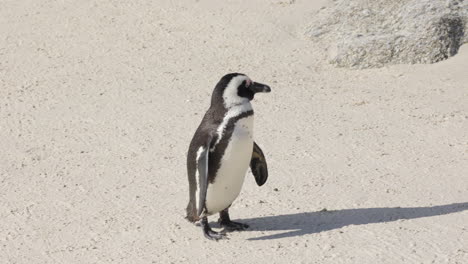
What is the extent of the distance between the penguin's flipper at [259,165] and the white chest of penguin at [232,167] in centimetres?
26

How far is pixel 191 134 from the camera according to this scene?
264 inches

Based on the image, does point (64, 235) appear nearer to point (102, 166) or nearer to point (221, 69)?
point (102, 166)

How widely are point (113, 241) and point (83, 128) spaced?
2.14 m

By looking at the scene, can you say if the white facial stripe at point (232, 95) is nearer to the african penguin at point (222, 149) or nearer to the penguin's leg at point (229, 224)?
the african penguin at point (222, 149)

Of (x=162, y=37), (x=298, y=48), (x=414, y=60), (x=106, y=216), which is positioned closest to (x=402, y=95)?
(x=414, y=60)

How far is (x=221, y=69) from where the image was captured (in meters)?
8.09

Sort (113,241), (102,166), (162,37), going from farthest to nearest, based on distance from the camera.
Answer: (162,37) → (102,166) → (113,241)

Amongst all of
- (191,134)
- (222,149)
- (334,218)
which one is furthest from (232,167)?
(191,134)

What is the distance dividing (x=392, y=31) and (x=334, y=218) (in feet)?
12.0

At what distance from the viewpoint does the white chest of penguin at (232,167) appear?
4.78 meters

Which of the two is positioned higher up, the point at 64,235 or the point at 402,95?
the point at 64,235

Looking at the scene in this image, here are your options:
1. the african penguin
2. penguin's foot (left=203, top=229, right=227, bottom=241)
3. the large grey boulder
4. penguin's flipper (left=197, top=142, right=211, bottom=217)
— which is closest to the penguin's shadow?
penguin's foot (left=203, top=229, right=227, bottom=241)

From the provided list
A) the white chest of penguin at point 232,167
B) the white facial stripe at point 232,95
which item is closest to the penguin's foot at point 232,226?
the white chest of penguin at point 232,167

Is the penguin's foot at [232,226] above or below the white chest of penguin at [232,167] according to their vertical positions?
below
